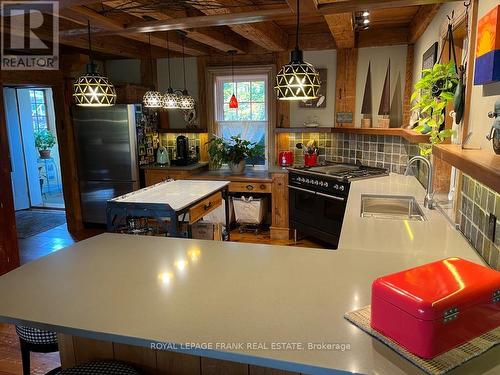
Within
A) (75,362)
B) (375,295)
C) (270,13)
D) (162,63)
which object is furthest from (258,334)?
(162,63)

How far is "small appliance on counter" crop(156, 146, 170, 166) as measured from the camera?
203 inches

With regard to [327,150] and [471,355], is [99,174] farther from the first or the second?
[471,355]

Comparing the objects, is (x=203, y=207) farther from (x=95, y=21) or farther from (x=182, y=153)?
(x=182, y=153)

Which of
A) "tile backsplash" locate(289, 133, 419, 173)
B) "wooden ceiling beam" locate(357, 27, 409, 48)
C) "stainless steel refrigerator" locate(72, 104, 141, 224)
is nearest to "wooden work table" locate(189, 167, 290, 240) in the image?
"tile backsplash" locate(289, 133, 419, 173)

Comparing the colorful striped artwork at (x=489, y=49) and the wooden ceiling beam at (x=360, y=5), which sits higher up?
the wooden ceiling beam at (x=360, y=5)

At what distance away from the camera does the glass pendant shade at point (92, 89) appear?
8.11 feet

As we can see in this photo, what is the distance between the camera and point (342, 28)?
11.1ft

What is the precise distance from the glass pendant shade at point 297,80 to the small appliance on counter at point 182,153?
10.5 ft

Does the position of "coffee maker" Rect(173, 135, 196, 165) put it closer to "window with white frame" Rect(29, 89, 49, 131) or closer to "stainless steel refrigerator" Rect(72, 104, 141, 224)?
"stainless steel refrigerator" Rect(72, 104, 141, 224)

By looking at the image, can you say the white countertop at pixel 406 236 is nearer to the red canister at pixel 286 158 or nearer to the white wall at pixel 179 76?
the red canister at pixel 286 158

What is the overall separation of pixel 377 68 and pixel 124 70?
11.3 ft

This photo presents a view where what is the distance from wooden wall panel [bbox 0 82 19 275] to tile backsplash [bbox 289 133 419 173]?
3202 mm

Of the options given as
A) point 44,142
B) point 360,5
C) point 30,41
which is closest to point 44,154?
point 44,142

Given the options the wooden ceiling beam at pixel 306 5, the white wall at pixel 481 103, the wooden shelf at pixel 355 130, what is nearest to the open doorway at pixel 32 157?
the wooden shelf at pixel 355 130
